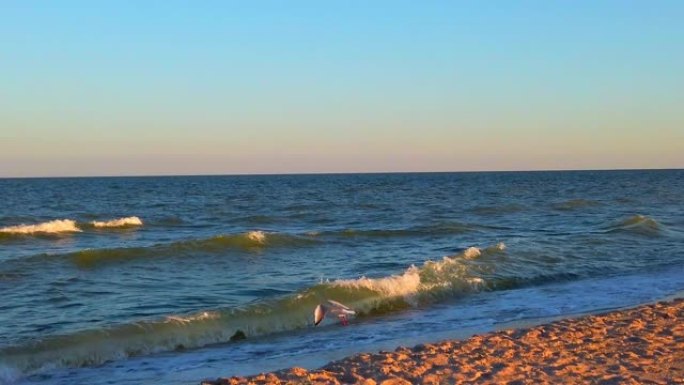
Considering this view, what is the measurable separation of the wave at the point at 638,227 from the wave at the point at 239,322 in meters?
11.7

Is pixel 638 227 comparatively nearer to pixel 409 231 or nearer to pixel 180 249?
pixel 409 231

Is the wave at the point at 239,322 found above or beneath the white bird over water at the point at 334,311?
beneath

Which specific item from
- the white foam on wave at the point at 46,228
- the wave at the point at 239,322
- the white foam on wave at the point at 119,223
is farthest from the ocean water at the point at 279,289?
the white foam on wave at the point at 119,223

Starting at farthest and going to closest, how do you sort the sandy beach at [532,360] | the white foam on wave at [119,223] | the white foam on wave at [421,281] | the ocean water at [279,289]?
the white foam on wave at [119,223], the white foam on wave at [421,281], the ocean water at [279,289], the sandy beach at [532,360]

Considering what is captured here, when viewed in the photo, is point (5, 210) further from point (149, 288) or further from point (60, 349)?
point (60, 349)

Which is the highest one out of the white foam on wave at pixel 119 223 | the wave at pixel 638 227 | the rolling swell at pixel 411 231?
the wave at pixel 638 227

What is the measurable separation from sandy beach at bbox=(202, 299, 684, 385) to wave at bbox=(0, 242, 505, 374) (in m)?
2.98

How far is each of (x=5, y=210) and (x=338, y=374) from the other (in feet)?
130

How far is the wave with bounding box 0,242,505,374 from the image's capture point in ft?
32.1

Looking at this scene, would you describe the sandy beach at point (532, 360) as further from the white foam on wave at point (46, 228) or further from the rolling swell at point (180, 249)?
the white foam on wave at point (46, 228)

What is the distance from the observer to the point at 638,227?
87.7ft

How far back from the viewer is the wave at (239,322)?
9.78 metres

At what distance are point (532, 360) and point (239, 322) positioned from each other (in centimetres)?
478

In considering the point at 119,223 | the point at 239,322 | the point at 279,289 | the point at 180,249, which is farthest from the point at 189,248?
the point at 119,223
